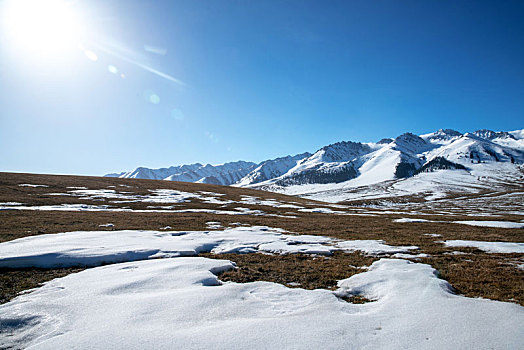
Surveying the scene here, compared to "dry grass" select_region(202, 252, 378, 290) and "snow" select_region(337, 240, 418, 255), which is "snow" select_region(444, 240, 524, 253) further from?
"dry grass" select_region(202, 252, 378, 290)

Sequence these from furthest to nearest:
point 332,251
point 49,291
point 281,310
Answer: point 332,251
point 49,291
point 281,310

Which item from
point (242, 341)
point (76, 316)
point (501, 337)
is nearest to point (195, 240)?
point (76, 316)

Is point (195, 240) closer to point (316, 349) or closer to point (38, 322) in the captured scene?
point (38, 322)

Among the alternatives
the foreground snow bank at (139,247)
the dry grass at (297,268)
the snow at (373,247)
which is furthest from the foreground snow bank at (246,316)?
the snow at (373,247)

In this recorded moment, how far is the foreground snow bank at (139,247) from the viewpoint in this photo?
464 inches

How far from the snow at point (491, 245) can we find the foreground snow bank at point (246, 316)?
928 centimetres

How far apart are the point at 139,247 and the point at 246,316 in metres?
10.4

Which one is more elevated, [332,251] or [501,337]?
[501,337]

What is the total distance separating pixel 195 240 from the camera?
1711 cm

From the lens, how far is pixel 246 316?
20.9ft

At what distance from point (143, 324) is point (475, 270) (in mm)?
13394

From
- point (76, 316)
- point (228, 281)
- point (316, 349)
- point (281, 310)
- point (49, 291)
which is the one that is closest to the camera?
point (316, 349)

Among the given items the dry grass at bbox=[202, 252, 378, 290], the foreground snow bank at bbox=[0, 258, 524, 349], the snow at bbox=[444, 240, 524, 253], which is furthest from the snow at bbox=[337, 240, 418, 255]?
the foreground snow bank at bbox=[0, 258, 524, 349]

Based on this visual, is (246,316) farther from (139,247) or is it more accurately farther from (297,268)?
(139,247)
